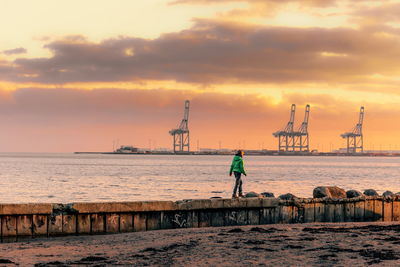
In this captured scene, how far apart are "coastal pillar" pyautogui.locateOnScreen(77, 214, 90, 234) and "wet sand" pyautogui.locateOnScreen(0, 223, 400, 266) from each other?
0.94 feet

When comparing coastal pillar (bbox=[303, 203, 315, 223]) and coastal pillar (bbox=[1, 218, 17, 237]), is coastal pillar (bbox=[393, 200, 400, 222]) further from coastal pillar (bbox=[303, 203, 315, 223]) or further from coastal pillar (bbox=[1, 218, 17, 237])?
coastal pillar (bbox=[1, 218, 17, 237])

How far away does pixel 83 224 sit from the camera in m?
15.8

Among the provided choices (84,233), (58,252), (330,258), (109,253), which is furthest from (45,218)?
(330,258)

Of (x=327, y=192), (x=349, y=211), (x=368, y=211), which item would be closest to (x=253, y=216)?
(x=349, y=211)

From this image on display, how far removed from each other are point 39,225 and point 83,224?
1151 millimetres

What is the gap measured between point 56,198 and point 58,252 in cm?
3953

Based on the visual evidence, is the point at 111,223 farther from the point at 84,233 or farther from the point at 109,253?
the point at 109,253

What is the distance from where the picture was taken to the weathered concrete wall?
50.6ft

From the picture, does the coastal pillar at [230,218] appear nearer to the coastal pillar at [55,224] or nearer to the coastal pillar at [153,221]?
the coastal pillar at [153,221]

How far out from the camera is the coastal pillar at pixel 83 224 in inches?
620

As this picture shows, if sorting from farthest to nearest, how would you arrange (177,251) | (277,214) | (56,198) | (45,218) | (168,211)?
(56,198), (277,214), (168,211), (45,218), (177,251)

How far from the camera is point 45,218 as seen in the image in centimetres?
1558

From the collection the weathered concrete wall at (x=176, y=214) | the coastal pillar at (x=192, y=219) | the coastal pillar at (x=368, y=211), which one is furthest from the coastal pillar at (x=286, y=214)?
the coastal pillar at (x=368, y=211)

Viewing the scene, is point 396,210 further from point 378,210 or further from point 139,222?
point 139,222
